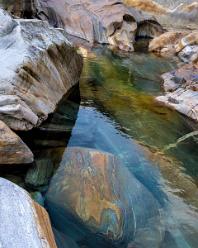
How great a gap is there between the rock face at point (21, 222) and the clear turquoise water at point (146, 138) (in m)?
1.87

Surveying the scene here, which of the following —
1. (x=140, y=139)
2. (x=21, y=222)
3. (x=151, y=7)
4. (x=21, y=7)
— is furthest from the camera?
(x=151, y=7)

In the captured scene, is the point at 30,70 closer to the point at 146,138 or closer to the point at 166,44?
the point at 146,138

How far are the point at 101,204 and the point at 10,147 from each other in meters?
1.39

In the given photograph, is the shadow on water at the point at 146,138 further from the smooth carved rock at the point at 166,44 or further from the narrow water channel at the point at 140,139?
the smooth carved rock at the point at 166,44

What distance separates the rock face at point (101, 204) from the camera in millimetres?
4895

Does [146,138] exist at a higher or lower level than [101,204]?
lower

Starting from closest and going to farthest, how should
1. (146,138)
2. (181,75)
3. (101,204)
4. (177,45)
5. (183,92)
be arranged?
(101,204)
(146,138)
(183,92)
(181,75)
(177,45)

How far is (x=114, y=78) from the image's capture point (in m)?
12.5

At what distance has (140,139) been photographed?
801 centimetres

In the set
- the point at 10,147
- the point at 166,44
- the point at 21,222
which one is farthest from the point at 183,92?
the point at 166,44

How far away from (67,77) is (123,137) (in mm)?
2098

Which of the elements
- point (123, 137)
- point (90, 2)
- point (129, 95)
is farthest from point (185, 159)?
point (90, 2)

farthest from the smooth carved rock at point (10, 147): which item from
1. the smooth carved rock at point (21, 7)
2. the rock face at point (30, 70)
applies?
the smooth carved rock at point (21, 7)

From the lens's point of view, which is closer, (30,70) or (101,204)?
(101,204)
